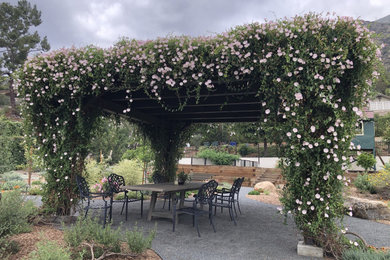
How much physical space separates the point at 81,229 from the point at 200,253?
1599mm

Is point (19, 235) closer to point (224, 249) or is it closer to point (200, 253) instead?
point (200, 253)

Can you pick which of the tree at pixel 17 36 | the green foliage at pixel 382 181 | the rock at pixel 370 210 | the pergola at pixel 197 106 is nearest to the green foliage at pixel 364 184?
the green foliage at pixel 382 181

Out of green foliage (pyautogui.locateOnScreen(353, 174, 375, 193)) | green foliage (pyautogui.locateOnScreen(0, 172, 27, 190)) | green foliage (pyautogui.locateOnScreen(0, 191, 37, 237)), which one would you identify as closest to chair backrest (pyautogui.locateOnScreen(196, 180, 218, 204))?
green foliage (pyautogui.locateOnScreen(0, 191, 37, 237))

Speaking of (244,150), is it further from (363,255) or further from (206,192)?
(363,255)

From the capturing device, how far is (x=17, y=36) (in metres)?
22.2

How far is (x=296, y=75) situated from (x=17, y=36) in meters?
25.0

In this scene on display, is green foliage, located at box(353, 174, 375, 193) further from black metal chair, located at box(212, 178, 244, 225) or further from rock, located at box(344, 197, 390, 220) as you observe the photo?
black metal chair, located at box(212, 178, 244, 225)

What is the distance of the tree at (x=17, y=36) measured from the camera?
2181 centimetres

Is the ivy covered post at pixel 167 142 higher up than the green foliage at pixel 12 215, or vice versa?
the ivy covered post at pixel 167 142

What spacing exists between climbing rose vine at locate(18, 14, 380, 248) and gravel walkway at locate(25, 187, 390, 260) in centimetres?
76

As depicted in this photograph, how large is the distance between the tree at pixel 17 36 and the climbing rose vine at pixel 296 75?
68.7ft

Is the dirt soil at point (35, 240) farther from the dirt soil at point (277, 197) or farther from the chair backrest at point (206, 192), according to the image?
the dirt soil at point (277, 197)

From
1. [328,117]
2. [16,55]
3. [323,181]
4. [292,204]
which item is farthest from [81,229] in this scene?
[16,55]

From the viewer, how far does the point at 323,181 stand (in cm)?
370
